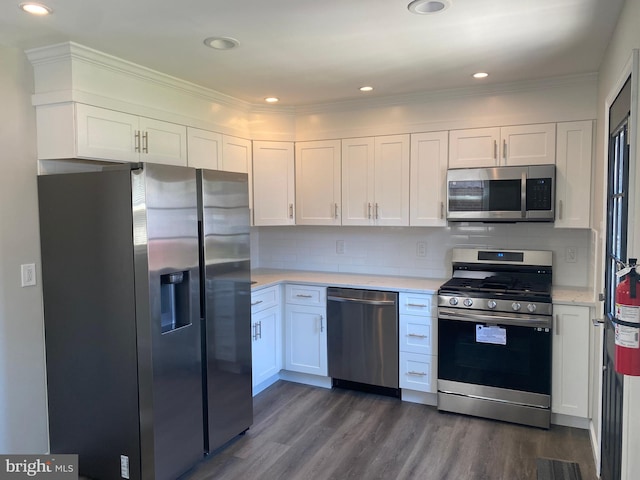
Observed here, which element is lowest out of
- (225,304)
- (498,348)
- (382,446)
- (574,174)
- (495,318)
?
(382,446)

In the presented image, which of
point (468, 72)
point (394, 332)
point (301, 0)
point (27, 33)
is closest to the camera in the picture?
point (301, 0)

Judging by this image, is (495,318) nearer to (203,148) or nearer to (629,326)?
(629,326)

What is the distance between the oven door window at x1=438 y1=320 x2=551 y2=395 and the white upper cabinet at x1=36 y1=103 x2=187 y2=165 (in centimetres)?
243

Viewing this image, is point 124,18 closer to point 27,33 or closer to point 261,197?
point 27,33

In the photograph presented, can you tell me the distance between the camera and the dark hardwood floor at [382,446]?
273 cm

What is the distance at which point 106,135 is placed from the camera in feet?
9.05

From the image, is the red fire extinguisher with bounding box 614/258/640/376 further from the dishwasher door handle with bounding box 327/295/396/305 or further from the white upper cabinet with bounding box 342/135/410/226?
the white upper cabinet with bounding box 342/135/410/226

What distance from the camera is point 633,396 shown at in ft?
5.67

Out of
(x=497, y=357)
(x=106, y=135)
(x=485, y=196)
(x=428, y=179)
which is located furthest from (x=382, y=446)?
(x=106, y=135)

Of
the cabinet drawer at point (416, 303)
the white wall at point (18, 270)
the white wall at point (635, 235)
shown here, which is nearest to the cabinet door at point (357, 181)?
the cabinet drawer at point (416, 303)

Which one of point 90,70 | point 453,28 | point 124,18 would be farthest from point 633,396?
point 90,70

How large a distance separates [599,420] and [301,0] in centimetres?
276

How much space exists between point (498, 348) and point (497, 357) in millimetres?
67

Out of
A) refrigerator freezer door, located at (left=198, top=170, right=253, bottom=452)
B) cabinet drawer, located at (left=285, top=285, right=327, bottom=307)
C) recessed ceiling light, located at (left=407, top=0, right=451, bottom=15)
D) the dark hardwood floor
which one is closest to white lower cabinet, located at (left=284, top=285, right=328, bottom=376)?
cabinet drawer, located at (left=285, top=285, right=327, bottom=307)
